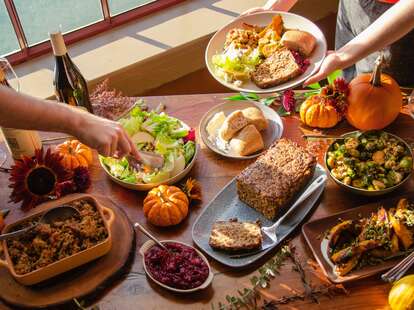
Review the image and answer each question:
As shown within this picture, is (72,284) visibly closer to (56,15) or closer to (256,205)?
(256,205)

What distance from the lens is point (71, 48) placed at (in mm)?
2744

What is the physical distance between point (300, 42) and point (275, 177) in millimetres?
579

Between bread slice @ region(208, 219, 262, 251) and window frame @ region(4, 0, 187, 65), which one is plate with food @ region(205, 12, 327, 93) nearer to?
bread slice @ region(208, 219, 262, 251)

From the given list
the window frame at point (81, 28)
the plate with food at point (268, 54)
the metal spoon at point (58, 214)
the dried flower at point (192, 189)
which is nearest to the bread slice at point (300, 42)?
the plate with food at point (268, 54)

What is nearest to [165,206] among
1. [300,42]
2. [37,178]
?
[37,178]

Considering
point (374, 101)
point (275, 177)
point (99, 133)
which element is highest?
point (99, 133)

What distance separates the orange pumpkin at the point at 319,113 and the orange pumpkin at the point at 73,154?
0.83 metres

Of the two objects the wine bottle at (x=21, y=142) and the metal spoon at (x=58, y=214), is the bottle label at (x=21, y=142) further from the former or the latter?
the metal spoon at (x=58, y=214)

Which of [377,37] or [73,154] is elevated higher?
[377,37]

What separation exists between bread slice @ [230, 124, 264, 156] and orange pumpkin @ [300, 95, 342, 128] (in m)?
0.21

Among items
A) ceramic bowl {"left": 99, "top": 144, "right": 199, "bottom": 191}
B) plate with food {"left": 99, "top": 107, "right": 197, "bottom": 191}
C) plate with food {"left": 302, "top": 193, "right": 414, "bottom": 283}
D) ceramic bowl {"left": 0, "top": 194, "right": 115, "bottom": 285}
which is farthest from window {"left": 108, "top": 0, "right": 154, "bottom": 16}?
plate with food {"left": 302, "top": 193, "right": 414, "bottom": 283}

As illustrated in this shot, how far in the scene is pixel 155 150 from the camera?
179 cm

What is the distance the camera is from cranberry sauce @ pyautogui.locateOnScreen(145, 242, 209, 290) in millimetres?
1403

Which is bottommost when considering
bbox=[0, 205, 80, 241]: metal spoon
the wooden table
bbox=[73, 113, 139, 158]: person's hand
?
the wooden table
